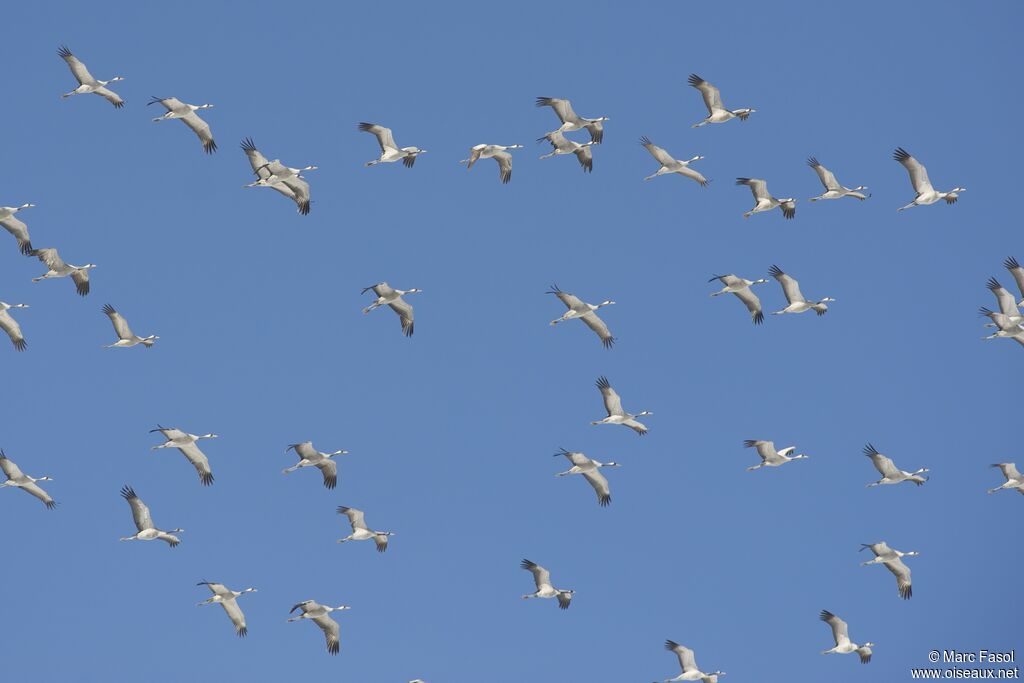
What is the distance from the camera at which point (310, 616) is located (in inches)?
1945

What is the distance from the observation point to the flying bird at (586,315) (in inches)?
1946

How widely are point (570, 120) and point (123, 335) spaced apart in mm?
12871

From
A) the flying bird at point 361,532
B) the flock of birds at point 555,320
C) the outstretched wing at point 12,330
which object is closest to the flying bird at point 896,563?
the flock of birds at point 555,320

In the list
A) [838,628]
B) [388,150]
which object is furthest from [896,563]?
[388,150]

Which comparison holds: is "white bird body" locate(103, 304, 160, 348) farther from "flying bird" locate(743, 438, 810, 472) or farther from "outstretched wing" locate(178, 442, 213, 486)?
"flying bird" locate(743, 438, 810, 472)

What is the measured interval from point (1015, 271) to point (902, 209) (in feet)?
11.9

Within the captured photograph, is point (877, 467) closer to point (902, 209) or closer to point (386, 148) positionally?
point (902, 209)

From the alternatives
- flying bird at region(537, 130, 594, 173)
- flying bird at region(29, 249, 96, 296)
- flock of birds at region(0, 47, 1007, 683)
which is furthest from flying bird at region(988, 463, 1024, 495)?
flying bird at region(29, 249, 96, 296)

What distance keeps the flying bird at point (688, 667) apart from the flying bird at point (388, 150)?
14.3 metres

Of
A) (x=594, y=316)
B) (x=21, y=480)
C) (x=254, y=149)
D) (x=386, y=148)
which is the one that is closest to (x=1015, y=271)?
(x=594, y=316)

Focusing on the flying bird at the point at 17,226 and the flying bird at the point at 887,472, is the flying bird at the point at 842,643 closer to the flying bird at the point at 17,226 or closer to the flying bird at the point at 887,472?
the flying bird at the point at 887,472

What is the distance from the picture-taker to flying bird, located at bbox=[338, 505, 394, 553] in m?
50.9

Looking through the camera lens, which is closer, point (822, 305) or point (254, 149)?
point (254, 149)

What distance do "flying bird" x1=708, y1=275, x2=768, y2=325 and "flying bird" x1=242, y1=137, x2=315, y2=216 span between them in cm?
1127
